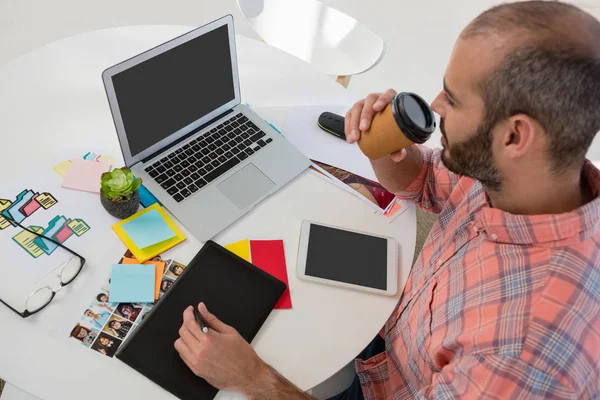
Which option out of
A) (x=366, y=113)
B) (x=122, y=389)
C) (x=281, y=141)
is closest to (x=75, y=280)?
(x=122, y=389)

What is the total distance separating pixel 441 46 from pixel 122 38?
2.00 m

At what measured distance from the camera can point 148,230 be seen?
1169 millimetres

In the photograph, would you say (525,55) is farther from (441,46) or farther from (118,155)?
(441,46)

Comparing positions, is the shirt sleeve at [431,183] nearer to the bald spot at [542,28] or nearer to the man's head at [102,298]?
the bald spot at [542,28]

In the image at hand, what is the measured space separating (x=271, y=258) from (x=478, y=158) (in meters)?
A: 0.51

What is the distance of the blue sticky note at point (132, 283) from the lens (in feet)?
3.48

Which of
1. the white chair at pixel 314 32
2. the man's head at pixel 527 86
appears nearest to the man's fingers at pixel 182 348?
the man's head at pixel 527 86

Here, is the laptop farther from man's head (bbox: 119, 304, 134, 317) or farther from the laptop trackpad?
man's head (bbox: 119, 304, 134, 317)

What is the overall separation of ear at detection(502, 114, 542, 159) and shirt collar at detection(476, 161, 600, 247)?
124mm

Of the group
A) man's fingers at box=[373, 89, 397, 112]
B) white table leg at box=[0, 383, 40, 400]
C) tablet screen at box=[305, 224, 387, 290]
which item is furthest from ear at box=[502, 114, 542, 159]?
white table leg at box=[0, 383, 40, 400]

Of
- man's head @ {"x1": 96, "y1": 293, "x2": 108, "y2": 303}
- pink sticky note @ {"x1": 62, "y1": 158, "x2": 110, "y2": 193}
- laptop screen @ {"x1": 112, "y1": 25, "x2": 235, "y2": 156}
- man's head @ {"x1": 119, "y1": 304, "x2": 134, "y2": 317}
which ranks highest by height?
laptop screen @ {"x1": 112, "y1": 25, "x2": 235, "y2": 156}

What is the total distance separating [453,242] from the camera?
3.65ft

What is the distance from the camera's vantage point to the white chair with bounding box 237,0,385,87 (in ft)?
6.10

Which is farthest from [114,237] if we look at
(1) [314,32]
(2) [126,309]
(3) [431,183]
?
(1) [314,32]
